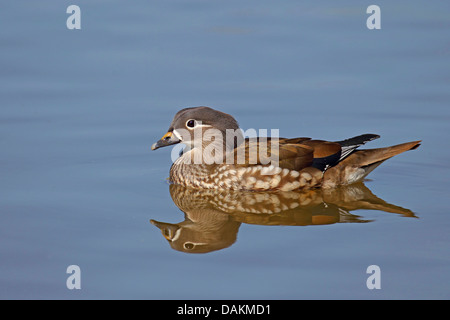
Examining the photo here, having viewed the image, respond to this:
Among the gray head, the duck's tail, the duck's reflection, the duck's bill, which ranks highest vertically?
the gray head

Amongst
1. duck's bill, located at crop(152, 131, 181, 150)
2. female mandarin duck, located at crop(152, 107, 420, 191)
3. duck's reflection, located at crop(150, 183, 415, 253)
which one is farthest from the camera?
duck's bill, located at crop(152, 131, 181, 150)

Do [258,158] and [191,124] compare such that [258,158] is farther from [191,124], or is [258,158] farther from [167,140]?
[167,140]

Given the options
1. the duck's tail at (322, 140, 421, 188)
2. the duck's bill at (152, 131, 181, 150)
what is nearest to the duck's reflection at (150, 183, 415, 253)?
the duck's tail at (322, 140, 421, 188)

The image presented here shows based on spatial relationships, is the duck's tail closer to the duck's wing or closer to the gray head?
the duck's wing

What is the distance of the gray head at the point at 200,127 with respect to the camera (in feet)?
37.9

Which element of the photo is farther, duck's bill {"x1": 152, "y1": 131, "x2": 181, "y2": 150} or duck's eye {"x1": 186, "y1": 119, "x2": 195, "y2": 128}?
duck's eye {"x1": 186, "y1": 119, "x2": 195, "y2": 128}

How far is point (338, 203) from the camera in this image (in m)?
10.8

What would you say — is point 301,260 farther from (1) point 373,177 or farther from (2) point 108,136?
(2) point 108,136

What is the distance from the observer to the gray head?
1155 centimetres

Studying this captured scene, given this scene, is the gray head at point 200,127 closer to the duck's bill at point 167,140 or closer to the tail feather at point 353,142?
the duck's bill at point 167,140

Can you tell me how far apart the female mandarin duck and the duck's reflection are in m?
0.14

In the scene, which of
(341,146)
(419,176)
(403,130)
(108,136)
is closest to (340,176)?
(341,146)

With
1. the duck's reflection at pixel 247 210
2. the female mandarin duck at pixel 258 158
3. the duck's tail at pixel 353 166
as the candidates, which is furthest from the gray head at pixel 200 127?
the duck's tail at pixel 353 166

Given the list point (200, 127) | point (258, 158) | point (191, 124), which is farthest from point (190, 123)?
point (258, 158)
